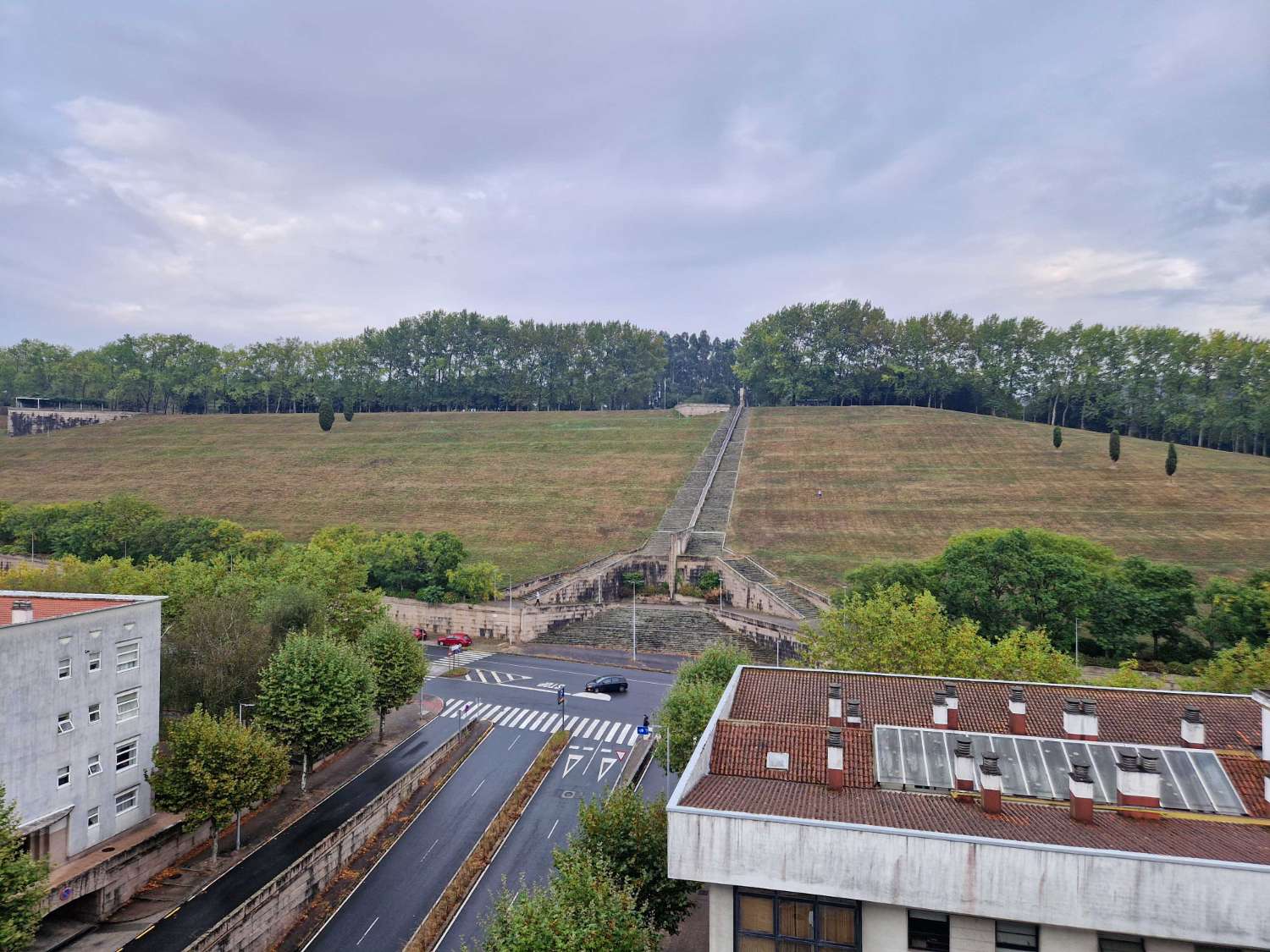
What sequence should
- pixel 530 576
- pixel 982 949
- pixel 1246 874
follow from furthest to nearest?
pixel 530 576, pixel 982 949, pixel 1246 874

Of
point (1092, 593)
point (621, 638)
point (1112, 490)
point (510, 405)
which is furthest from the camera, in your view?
point (510, 405)

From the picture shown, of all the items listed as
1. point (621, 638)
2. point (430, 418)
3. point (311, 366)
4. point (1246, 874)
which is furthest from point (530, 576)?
point (311, 366)

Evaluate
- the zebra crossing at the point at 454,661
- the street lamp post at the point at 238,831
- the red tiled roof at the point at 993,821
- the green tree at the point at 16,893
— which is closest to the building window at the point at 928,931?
the red tiled roof at the point at 993,821

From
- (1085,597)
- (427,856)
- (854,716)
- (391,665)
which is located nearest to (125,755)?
(391,665)

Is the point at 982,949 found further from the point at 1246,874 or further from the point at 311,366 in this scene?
the point at 311,366

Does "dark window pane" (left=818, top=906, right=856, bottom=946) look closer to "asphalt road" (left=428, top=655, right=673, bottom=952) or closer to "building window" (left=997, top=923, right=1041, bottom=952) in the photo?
"building window" (left=997, top=923, right=1041, bottom=952)

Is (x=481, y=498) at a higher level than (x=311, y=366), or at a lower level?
lower

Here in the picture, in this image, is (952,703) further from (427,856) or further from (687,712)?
(427,856)
